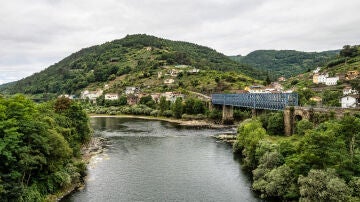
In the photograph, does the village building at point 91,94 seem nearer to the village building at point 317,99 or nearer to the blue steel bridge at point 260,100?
the blue steel bridge at point 260,100

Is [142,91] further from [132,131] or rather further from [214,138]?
[214,138]

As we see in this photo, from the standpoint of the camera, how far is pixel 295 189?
109ft

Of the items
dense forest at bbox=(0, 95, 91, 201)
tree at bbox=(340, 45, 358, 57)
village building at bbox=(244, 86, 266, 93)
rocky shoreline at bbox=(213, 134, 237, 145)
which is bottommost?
rocky shoreline at bbox=(213, 134, 237, 145)

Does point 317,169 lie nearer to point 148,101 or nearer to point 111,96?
point 148,101

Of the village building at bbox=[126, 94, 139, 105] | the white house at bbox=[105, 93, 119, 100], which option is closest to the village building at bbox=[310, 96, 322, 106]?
the village building at bbox=[126, 94, 139, 105]

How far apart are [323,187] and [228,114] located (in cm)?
8243

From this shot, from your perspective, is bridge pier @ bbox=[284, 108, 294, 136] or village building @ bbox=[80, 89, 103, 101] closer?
bridge pier @ bbox=[284, 108, 294, 136]

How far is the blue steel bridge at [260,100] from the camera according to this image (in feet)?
230

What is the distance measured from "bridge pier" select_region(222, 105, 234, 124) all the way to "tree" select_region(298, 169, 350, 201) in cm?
7720

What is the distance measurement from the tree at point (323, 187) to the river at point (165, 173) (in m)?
7.48

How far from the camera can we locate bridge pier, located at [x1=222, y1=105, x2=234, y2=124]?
108 m

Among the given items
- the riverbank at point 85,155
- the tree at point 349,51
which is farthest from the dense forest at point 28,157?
the tree at point 349,51

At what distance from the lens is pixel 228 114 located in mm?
111188

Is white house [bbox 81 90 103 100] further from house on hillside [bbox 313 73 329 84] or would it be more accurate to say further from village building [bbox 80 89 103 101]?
house on hillside [bbox 313 73 329 84]
